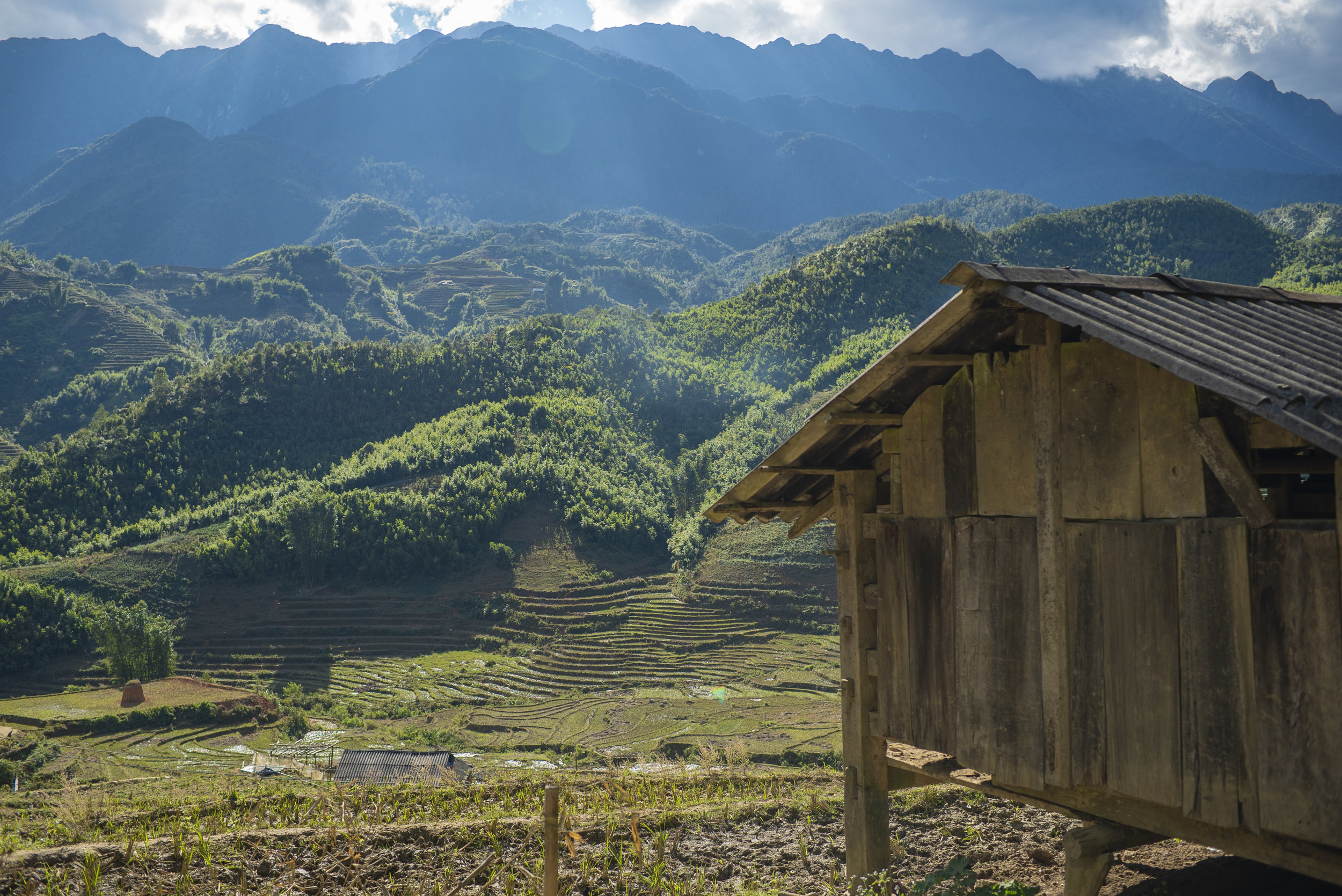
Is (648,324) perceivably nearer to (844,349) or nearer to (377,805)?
(844,349)

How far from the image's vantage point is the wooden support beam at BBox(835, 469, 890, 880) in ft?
18.2

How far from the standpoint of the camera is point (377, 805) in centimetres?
775

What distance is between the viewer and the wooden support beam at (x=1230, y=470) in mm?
3531

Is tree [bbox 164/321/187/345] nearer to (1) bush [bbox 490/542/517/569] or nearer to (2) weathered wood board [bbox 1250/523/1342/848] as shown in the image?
(1) bush [bbox 490/542/517/569]

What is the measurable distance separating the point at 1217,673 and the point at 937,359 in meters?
1.84

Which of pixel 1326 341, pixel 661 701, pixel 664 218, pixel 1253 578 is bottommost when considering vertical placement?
pixel 661 701

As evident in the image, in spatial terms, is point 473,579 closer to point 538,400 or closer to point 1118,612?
point 538,400

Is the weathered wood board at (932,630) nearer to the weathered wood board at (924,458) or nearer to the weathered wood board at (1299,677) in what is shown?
the weathered wood board at (924,458)

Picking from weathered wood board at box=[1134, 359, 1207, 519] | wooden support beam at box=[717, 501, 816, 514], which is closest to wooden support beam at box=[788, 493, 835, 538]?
wooden support beam at box=[717, 501, 816, 514]

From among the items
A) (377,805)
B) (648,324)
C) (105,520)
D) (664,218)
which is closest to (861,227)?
(648,324)

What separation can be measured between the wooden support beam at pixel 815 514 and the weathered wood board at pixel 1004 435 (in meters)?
1.46

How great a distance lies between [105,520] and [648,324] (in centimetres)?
4185

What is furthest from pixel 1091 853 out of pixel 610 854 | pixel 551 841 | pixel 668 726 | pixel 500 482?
pixel 500 482

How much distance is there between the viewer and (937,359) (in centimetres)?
457
